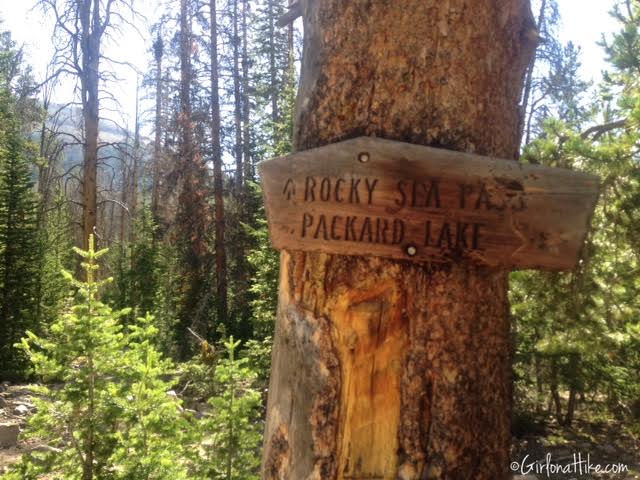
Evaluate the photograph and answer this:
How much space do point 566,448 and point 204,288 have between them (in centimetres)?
1135

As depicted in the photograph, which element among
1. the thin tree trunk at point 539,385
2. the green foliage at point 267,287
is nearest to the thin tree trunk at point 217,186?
the green foliage at point 267,287

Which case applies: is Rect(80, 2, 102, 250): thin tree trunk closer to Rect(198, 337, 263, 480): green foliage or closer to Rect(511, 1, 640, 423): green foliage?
Rect(198, 337, 263, 480): green foliage

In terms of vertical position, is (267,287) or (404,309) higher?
(267,287)

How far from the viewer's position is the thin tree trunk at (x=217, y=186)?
1588cm

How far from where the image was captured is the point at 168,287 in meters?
16.1

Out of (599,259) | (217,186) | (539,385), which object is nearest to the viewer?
(599,259)

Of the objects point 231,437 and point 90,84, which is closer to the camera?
point 231,437

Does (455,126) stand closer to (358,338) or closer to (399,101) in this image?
(399,101)

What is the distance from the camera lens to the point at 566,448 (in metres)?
8.04

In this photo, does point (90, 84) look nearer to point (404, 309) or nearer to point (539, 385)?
point (539, 385)

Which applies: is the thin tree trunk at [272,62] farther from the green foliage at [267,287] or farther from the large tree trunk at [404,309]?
the large tree trunk at [404,309]

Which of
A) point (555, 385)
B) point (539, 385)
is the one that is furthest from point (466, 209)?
point (539, 385)

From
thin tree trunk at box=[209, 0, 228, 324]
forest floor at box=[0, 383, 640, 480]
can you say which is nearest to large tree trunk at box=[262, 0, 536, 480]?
forest floor at box=[0, 383, 640, 480]

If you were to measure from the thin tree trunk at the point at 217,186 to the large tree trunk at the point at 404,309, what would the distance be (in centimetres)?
1406
